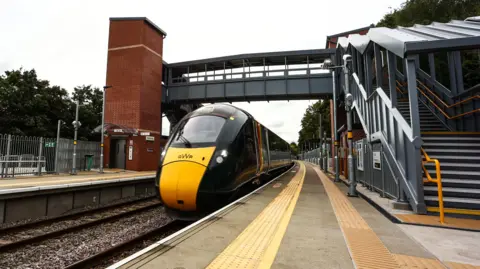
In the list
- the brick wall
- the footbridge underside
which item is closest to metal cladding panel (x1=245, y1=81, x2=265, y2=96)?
the footbridge underside

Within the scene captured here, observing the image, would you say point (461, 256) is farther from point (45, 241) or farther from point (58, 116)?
point (58, 116)

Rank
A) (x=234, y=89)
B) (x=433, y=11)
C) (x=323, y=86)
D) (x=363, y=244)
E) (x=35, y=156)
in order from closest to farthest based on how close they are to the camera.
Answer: (x=363, y=244) → (x=35, y=156) → (x=433, y=11) → (x=323, y=86) → (x=234, y=89)

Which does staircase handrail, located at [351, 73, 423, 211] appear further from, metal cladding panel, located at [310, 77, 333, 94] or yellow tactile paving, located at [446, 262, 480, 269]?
metal cladding panel, located at [310, 77, 333, 94]

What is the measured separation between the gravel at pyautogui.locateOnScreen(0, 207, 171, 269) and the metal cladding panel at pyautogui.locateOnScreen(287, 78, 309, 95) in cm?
1663

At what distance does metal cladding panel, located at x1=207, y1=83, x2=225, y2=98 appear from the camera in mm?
23281

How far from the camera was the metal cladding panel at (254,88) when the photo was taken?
22297 millimetres

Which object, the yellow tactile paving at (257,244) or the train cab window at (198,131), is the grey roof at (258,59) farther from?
the yellow tactile paving at (257,244)

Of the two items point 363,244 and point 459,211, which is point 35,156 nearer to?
point 363,244

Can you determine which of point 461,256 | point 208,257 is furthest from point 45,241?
point 461,256

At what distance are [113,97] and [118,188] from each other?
13.3m

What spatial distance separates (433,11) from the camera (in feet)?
65.2

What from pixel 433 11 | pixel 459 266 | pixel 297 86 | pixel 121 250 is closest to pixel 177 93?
pixel 297 86

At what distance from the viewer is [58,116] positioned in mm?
34281

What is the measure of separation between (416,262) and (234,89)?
2058 centimetres
